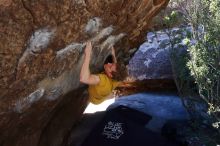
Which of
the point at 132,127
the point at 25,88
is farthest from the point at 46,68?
the point at 132,127

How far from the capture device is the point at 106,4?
184 inches

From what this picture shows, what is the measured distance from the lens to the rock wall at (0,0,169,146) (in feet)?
12.9

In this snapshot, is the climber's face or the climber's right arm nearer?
the climber's right arm

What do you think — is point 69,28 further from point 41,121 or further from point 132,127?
point 132,127

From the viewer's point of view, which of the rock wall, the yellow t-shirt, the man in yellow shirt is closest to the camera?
the rock wall

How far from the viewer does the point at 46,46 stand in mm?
4277

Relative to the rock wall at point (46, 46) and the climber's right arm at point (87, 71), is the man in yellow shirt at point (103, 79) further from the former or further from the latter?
the rock wall at point (46, 46)

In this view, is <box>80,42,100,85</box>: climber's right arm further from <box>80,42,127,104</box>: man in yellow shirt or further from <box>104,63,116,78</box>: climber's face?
<box>104,63,116,78</box>: climber's face

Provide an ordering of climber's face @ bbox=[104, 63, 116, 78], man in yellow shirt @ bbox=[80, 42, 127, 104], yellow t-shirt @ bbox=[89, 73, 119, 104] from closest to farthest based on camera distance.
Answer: man in yellow shirt @ bbox=[80, 42, 127, 104] → yellow t-shirt @ bbox=[89, 73, 119, 104] → climber's face @ bbox=[104, 63, 116, 78]

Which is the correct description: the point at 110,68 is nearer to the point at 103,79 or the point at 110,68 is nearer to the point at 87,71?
the point at 103,79

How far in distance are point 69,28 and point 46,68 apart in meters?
0.44

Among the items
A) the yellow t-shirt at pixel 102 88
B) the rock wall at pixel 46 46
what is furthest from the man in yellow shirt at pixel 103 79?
the rock wall at pixel 46 46

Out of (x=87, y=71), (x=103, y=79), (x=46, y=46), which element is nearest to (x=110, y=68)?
(x=103, y=79)

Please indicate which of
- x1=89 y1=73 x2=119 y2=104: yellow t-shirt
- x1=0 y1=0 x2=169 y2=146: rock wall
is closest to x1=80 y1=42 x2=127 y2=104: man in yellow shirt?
x1=89 y1=73 x2=119 y2=104: yellow t-shirt
